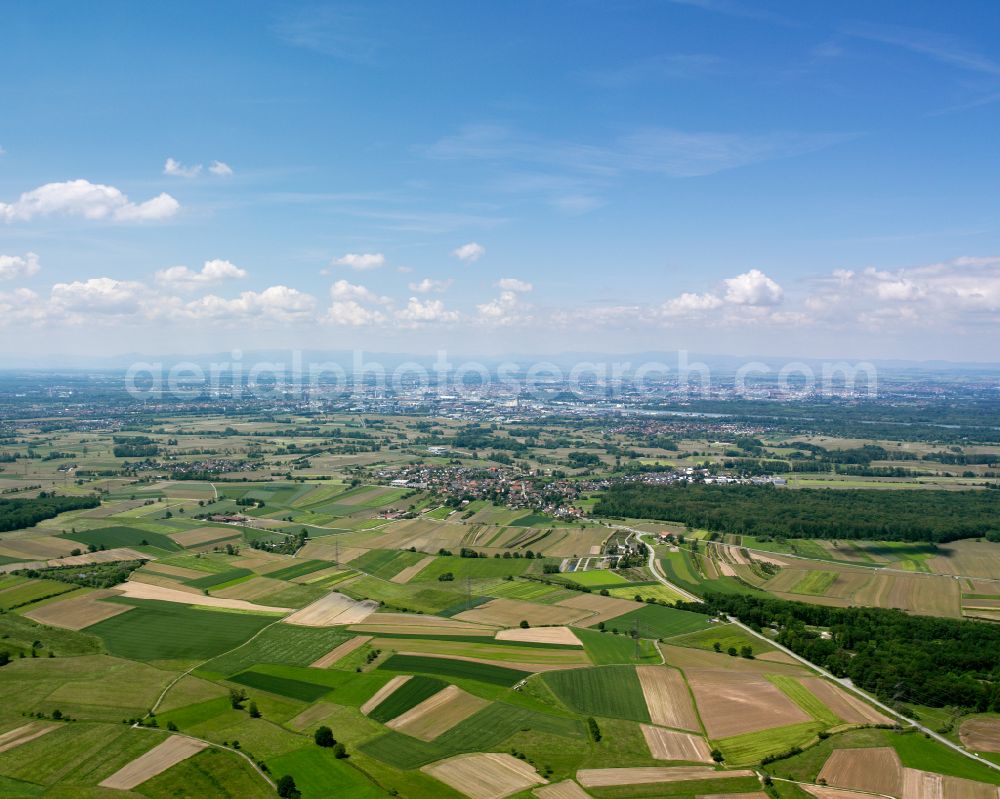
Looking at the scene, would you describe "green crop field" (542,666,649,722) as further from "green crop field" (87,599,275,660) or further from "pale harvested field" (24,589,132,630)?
"pale harvested field" (24,589,132,630)

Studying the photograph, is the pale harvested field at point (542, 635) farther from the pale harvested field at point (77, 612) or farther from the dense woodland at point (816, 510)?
the dense woodland at point (816, 510)

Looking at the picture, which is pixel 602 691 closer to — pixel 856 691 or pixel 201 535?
pixel 856 691

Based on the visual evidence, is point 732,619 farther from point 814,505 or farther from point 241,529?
point 241,529

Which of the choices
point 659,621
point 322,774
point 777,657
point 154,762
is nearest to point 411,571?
point 659,621

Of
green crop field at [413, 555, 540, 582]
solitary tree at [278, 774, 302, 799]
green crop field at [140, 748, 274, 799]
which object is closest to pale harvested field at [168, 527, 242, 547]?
green crop field at [413, 555, 540, 582]

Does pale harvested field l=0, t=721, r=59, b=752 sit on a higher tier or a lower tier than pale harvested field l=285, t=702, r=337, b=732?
higher

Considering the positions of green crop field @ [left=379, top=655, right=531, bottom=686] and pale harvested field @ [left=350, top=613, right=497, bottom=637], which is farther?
pale harvested field @ [left=350, top=613, right=497, bottom=637]

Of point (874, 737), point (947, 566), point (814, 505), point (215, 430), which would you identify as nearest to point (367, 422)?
point (215, 430)
